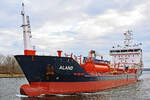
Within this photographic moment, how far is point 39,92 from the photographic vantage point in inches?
600

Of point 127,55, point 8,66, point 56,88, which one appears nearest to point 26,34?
point 56,88

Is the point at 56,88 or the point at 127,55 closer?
the point at 56,88

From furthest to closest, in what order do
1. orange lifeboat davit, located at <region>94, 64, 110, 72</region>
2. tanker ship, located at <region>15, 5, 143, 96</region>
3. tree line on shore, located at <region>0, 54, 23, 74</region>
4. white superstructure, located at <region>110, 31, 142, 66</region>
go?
tree line on shore, located at <region>0, 54, 23, 74</region>, white superstructure, located at <region>110, 31, 142, 66</region>, orange lifeboat davit, located at <region>94, 64, 110, 72</region>, tanker ship, located at <region>15, 5, 143, 96</region>

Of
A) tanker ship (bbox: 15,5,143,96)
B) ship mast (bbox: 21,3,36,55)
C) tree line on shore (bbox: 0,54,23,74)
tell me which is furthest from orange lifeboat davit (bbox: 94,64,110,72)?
tree line on shore (bbox: 0,54,23,74)

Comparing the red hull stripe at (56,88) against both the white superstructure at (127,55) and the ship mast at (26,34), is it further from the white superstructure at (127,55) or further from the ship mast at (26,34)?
the white superstructure at (127,55)

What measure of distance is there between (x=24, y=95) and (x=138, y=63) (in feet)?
85.2

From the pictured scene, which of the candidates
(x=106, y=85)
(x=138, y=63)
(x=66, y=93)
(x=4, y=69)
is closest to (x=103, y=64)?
(x=106, y=85)

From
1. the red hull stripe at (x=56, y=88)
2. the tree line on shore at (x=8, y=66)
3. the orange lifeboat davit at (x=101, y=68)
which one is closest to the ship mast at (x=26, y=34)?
the red hull stripe at (x=56, y=88)

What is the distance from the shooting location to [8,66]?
6188 centimetres

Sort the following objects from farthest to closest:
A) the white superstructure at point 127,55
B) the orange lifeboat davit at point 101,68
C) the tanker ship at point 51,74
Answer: the white superstructure at point 127,55, the orange lifeboat davit at point 101,68, the tanker ship at point 51,74

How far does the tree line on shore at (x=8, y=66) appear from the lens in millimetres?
59203

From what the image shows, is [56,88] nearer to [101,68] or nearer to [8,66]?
[101,68]

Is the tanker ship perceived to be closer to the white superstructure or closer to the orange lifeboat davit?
the orange lifeboat davit

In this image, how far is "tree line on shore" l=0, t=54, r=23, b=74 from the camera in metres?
59.2
